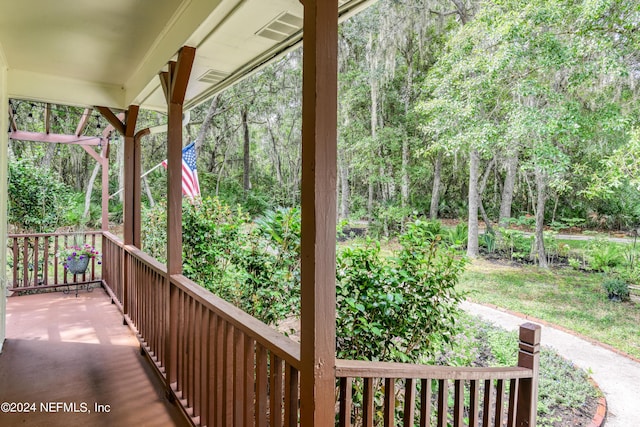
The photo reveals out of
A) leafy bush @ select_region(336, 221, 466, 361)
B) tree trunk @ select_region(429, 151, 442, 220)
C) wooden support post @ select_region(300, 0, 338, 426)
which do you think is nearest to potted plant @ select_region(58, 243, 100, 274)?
leafy bush @ select_region(336, 221, 466, 361)

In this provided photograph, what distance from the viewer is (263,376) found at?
1445 millimetres

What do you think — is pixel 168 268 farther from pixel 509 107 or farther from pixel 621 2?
pixel 621 2

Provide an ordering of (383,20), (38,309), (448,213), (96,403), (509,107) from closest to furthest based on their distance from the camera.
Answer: (96,403)
(38,309)
(509,107)
(383,20)
(448,213)

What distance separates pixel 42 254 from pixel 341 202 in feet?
29.1

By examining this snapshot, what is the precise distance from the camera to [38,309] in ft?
14.7

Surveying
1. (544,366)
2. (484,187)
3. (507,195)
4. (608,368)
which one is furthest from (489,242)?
(544,366)

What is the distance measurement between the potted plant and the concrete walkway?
20.5 feet

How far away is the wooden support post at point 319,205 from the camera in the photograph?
108cm

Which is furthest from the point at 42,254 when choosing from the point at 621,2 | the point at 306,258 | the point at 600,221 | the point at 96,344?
the point at 600,221

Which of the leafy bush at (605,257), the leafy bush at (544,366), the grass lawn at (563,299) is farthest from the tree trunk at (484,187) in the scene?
the leafy bush at (544,366)

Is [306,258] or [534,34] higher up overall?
[534,34]

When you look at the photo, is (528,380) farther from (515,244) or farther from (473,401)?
(515,244)

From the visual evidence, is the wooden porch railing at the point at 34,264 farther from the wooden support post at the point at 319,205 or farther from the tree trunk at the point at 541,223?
the tree trunk at the point at 541,223

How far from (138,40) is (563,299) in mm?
7803
